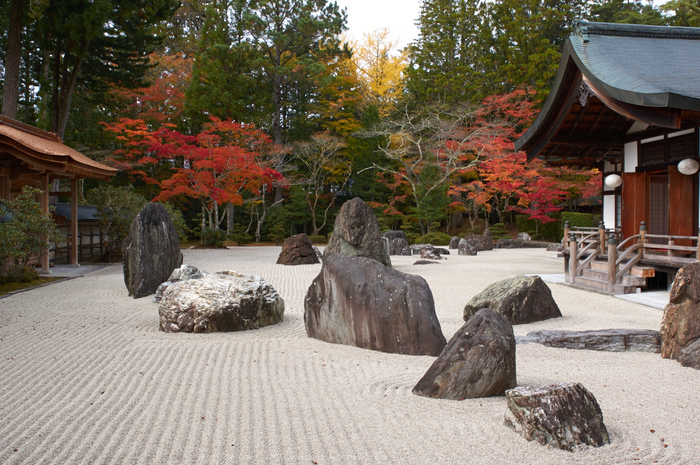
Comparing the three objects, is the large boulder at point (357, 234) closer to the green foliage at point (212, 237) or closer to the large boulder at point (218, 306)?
the large boulder at point (218, 306)

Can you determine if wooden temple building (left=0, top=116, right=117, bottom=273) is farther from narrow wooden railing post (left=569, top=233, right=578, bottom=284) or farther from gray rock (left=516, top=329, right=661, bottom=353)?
narrow wooden railing post (left=569, top=233, right=578, bottom=284)

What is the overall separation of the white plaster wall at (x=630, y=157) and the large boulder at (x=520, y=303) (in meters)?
5.14

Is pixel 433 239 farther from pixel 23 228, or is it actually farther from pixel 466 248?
pixel 23 228

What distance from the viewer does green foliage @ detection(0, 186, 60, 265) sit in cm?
854

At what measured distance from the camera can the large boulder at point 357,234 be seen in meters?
9.98

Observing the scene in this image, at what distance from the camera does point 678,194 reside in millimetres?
8664

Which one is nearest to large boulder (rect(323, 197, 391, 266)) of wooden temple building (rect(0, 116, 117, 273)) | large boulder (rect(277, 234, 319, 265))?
large boulder (rect(277, 234, 319, 265))

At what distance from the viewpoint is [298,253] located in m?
13.6

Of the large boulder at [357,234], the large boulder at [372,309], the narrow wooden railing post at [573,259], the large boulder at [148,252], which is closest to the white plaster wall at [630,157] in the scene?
the narrow wooden railing post at [573,259]

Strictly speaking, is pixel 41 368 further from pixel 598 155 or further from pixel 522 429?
pixel 598 155

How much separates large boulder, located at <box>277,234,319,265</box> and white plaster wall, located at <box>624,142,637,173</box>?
7976mm

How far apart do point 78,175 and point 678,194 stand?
1339cm

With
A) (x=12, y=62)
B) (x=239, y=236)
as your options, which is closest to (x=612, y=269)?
(x=12, y=62)

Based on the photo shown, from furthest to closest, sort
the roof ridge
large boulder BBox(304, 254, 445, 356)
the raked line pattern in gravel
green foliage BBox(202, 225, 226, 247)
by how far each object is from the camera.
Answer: green foliage BBox(202, 225, 226, 247), the roof ridge, large boulder BBox(304, 254, 445, 356), the raked line pattern in gravel
